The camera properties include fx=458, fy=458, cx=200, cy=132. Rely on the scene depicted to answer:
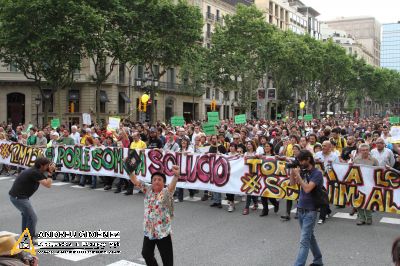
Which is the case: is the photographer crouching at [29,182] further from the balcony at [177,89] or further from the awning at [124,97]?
the balcony at [177,89]

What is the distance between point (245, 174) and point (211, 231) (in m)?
2.36

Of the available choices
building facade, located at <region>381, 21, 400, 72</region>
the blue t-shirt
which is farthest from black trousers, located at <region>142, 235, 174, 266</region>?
building facade, located at <region>381, 21, 400, 72</region>

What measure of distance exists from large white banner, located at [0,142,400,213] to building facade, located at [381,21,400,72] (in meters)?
165

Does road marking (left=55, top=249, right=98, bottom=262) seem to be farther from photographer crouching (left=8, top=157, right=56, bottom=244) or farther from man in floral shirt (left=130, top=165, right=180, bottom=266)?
man in floral shirt (left=130, top=165, right=180, bottom=266)

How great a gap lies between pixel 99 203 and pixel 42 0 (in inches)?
708

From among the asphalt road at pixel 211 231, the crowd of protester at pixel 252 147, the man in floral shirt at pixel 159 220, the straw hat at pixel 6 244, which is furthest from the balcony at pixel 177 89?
the straw hat at pixel 6 244

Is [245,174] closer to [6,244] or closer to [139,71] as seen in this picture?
[6,244]

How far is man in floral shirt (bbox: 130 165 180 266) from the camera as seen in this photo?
5.05 m

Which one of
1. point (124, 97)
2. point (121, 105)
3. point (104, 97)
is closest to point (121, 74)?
point (124, 97)

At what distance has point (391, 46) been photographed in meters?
162

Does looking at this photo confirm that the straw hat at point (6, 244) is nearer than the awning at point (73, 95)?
Yes

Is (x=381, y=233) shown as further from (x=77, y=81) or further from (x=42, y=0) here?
(x=77, y=81)

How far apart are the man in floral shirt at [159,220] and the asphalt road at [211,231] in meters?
1.57

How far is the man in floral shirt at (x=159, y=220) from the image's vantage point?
5.05 meters
